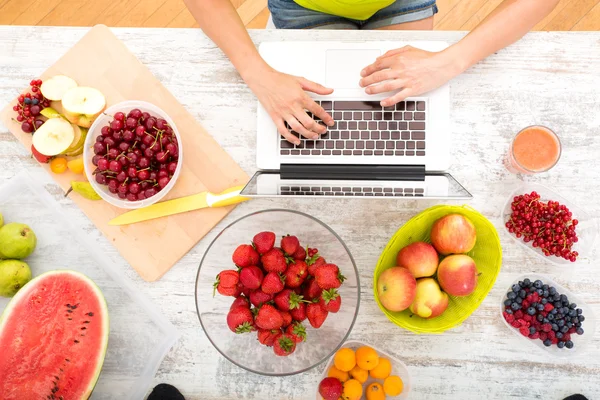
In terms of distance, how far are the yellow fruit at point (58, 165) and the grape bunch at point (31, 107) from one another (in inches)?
3.4

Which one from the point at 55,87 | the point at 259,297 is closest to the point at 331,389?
the point at 259,297

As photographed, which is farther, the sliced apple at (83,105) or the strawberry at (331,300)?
the sliced apple at (83,105)

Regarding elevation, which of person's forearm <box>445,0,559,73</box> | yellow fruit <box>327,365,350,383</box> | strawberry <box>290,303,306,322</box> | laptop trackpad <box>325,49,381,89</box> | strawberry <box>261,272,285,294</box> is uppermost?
laptop trackpad <box>325,49,381,89</box>

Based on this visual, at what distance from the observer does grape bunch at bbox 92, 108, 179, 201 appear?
1.01 meters

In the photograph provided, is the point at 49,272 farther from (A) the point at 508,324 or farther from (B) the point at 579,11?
(B) the point at 579,11

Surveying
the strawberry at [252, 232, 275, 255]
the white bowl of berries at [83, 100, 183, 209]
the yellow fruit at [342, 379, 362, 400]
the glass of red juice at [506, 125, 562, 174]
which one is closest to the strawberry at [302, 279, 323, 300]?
the strawberry at [252, 232, 275, 255]

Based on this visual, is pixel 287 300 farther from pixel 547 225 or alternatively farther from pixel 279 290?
pixel 547 225

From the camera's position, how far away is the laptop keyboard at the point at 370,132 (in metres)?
1.00

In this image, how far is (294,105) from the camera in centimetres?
99

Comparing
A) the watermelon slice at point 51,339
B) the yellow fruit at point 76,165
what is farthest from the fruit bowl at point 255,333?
the yellow fruit at point 76,165

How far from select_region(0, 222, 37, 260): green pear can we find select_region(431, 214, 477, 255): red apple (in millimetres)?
926

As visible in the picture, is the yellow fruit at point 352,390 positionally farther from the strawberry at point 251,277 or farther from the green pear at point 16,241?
the green pear at point 16,241

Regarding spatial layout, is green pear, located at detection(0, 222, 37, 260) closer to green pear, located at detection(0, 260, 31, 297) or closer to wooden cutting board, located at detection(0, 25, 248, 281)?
green pear, located at detection(0, 260, 31, 297)

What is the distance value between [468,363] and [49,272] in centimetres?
98
